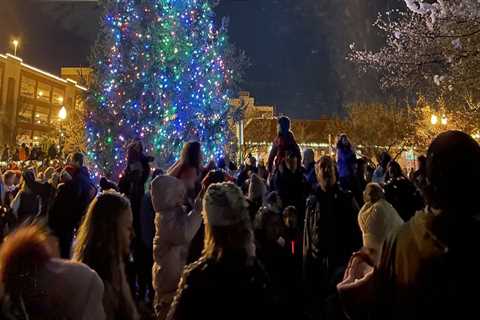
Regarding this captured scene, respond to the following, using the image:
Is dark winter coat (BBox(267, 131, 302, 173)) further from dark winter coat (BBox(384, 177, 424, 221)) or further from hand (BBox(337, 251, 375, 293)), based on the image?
hand (BBox(337, 251, 375, 293))

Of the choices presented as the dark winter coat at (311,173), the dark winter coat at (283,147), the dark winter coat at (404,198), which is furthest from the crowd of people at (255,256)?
the dark winter coat at (311,173)

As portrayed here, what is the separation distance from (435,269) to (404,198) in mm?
4680

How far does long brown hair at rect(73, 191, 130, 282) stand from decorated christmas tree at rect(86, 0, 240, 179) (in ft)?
38.0

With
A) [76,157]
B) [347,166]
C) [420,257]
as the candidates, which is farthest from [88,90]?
[420,257]

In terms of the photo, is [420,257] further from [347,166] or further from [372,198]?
[347,166]

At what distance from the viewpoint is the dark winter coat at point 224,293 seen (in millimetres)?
2303

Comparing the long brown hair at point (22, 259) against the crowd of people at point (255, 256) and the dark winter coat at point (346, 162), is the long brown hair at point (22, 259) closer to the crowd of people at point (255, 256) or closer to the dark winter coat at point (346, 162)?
the crowd of people at point (255, 256)

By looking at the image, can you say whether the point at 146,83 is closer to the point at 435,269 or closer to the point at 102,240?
the point at 102,240

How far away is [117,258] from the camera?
9.41 ft

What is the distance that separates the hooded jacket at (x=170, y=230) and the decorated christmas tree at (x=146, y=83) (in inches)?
413

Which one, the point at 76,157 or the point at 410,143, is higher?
the point at 410,143

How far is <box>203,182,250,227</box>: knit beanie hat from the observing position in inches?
100

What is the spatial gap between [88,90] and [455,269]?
14542 millimetres

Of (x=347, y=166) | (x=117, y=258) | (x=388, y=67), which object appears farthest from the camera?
(x=388, y=67)
